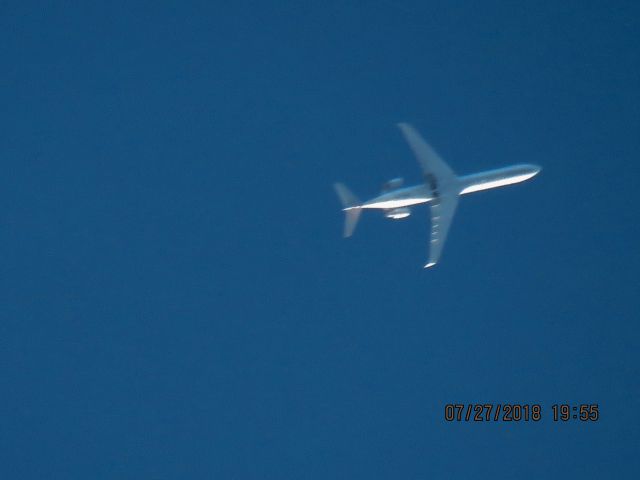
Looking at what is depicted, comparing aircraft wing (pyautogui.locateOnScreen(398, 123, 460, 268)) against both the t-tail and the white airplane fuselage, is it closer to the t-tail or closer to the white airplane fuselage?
the white airplane fuselage

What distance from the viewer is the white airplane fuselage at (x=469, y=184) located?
35.5 m

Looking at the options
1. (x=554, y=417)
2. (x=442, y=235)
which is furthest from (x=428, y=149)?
(x=554, y=417)

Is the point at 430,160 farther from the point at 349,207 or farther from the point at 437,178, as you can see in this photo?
the point at 349,207

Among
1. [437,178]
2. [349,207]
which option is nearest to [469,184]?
[437,178]

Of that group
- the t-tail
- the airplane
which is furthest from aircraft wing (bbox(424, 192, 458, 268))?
the t-tail

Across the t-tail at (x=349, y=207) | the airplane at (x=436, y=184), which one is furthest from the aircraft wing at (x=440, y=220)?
the t-tail at (x=349, y=207)

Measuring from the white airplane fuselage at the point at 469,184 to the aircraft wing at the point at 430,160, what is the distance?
0.74 m

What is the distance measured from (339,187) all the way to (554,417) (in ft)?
78.2

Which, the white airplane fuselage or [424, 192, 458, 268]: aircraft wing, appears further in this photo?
[424, 192, 458, 268]: aircraft wing

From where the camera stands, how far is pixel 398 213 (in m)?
36.2

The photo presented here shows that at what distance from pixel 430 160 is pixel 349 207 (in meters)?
5.92

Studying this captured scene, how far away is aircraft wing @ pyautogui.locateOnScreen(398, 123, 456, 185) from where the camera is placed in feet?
117

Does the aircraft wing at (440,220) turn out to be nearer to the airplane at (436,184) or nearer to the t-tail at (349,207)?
the airplane at (436,184)

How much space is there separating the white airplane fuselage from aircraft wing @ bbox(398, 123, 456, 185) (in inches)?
29.3
